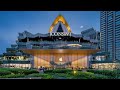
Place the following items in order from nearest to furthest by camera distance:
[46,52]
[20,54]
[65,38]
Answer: [20,54]
[65,38]
[46,52]
